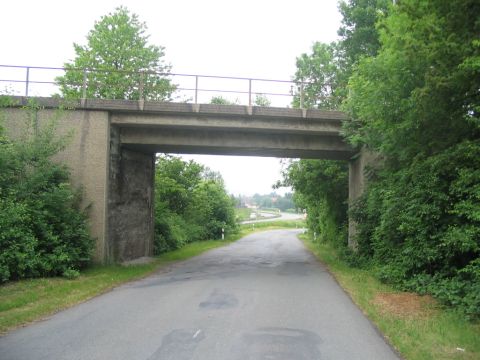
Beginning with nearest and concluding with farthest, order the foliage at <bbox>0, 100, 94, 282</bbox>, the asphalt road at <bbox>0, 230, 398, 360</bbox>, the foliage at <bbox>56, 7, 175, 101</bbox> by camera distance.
→ the asphalt road at <bbox>0, 230, 398, 360</bbox>
the foliage at <bbox>0, 100, 94, 282</bbox>
the foliage at <bbox>56, 7, 175, 101</bbox>

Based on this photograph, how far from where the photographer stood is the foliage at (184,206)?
2498 cm

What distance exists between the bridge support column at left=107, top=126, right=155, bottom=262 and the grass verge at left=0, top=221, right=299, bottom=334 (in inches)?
74.8

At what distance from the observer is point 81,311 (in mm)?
8516

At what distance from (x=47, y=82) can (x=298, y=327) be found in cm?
1358

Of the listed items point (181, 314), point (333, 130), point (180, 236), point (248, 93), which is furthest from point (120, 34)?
point (181, 314)

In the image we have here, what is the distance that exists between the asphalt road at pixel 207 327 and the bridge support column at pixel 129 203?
555 cm

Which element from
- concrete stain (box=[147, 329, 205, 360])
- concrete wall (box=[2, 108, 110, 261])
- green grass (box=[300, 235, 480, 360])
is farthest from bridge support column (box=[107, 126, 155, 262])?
concrete stain (box=[147, 329, 205, 360])

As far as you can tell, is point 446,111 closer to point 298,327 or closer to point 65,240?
point 298,327

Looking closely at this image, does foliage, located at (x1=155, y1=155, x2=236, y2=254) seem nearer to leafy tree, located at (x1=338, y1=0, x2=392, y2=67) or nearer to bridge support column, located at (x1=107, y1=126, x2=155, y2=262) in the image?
bridge support column, located at (x1=107, y1=126, x2=155, y2=262)

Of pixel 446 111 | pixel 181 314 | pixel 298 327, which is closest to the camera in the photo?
pixel 298 327

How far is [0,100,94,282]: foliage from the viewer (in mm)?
11211

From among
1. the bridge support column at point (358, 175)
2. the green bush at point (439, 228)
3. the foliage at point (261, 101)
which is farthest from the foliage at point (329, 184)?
the green bush at point (439, 228)

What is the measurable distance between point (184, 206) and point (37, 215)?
18.1 m

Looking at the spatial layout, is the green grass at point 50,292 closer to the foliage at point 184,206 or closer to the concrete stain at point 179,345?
the concrete stain at point 179,345
